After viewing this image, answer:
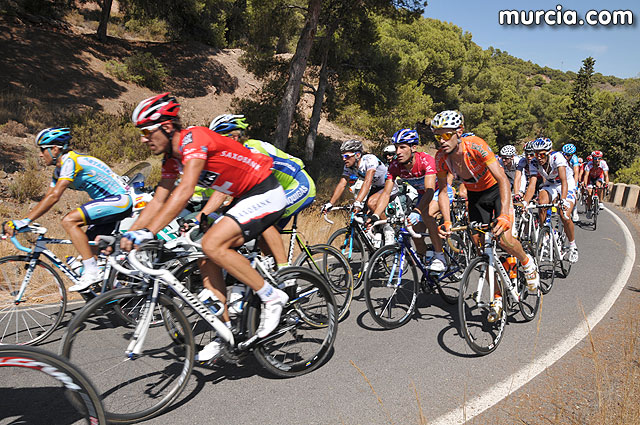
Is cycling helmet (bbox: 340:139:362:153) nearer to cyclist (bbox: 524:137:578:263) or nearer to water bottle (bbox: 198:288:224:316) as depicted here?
cyclist (bbox: 524:137:578:263)

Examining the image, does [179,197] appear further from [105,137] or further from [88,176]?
[105,137]

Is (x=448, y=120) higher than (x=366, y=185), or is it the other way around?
(x=448, y=120)

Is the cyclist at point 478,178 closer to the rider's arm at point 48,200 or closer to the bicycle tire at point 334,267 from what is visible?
the bicycle tire at point 334,267

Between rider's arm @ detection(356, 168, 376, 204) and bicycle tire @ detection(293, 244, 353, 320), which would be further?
rider's arm @ detection(356, 168, 376, 204)

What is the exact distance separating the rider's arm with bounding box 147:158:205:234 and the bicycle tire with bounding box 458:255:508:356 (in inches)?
106

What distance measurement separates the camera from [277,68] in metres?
19.3

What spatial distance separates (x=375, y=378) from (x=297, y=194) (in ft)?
6.88

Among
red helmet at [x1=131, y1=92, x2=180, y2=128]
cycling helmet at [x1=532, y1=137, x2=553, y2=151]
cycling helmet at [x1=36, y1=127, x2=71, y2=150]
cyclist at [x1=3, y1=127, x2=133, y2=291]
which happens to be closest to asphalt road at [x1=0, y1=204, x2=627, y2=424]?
cyclist at [x1=3, y1=127, x2=133, y2=291]

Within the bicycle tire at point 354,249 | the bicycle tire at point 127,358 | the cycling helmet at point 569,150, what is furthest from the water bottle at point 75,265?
the cycling helmet at point 569,150

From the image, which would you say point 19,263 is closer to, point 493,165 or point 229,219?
point 229,219

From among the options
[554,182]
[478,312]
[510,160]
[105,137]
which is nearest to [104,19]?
[105,137]

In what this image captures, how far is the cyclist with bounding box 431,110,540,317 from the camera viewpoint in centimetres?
471

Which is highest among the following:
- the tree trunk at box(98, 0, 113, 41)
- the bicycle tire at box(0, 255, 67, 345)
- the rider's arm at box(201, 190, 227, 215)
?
the tree trunk at box(98, 0, 113, 41)

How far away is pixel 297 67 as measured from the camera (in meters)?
15.9
